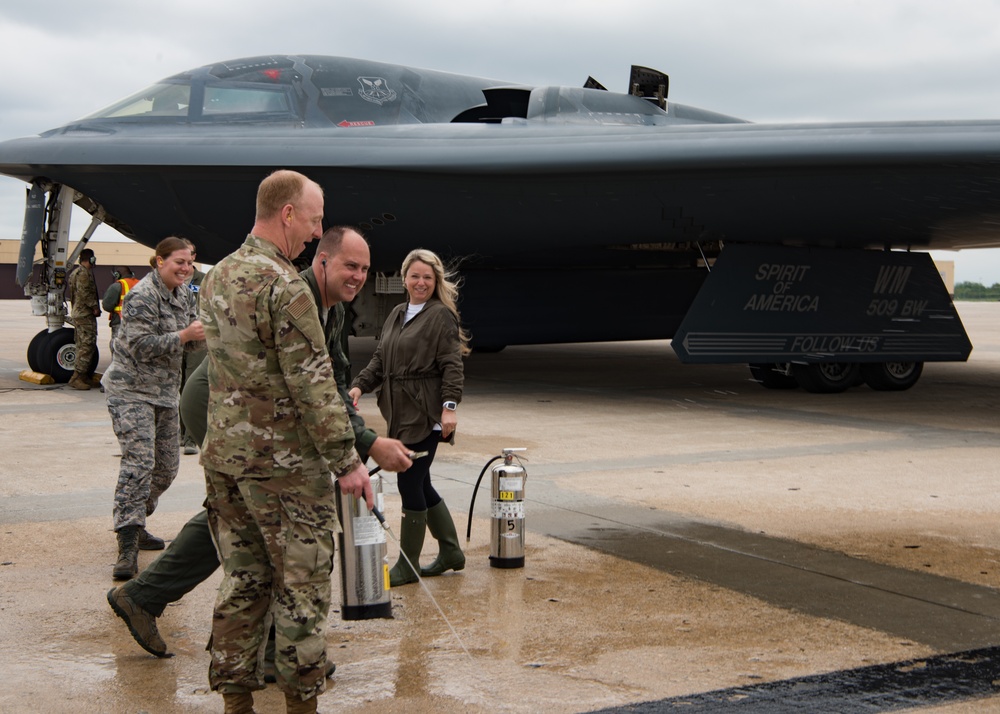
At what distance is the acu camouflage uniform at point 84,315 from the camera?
47.4ft

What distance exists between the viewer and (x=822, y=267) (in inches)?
579

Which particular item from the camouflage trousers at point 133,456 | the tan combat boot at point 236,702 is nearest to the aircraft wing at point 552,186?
the camouflage trousers at point 133,456

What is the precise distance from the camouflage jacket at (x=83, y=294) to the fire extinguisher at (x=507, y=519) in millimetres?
10204

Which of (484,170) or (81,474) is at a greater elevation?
(484,170)

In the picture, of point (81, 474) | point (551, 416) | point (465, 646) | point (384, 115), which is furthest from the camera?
point (384, 115)

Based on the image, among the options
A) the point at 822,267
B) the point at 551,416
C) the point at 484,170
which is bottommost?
the point at 551,416

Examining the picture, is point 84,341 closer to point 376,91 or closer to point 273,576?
point 376,91

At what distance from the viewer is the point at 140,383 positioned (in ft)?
19.1

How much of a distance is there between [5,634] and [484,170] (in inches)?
367

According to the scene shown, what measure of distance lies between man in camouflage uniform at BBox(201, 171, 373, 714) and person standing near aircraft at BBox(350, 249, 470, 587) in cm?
196

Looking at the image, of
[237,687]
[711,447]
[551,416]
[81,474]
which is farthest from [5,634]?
[551,416]

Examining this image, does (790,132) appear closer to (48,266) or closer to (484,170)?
(484,170)

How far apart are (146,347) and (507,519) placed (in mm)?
2170

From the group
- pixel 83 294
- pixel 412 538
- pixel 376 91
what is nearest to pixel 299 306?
pixel 412 538
